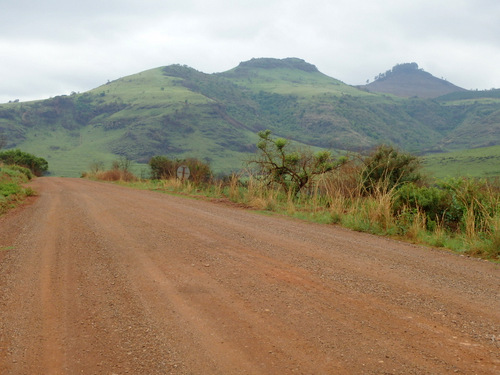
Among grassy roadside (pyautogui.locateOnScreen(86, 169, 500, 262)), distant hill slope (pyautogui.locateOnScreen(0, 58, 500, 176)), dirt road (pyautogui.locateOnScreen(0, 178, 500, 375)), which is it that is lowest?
dirt road (pyautogui.locateOnScreen(0, 178, 500, 375))

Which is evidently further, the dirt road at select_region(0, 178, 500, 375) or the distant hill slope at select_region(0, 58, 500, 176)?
the distant hill slope at select_region(0, 58, 500, 176)

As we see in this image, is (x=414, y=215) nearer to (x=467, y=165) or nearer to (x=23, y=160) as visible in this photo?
(x=23, y=160)

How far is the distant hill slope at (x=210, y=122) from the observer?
114 meters

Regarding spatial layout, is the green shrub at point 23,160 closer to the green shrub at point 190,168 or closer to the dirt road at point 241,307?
the green shrub at point 190,168

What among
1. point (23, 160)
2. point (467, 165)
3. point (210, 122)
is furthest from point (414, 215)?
point (210, 122)

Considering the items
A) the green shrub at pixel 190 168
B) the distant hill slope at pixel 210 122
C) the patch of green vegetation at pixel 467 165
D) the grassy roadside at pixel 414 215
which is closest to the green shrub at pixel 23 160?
the green shrub at pixel 190 168

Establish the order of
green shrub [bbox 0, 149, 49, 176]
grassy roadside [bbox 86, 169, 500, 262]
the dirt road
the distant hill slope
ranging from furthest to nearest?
the distant hill slope → green shrub [bbox 0, 149, 49, 176] → grassy roadside [bbox 86, 169, 500, 262] → the dirt road

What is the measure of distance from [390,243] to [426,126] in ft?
577

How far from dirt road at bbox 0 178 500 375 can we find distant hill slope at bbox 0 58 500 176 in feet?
275

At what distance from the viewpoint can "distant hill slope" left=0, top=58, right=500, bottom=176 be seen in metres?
114

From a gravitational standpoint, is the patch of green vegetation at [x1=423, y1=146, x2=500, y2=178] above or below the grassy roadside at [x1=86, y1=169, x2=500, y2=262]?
above

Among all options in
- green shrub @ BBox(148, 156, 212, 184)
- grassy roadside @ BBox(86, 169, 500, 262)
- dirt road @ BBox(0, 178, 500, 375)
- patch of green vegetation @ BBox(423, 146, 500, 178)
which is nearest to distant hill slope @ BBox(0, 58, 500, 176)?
patch of green vegetation @ BBox(423, 146, 500, 178)

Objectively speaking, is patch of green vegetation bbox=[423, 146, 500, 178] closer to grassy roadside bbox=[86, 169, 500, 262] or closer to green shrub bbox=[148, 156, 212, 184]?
green shrub bbox=[148, 156, 212, 184]

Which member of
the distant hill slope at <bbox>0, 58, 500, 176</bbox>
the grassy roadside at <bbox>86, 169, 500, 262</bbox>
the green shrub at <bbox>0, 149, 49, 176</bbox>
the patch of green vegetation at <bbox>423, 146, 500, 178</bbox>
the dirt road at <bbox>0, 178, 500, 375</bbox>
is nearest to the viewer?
the dirt road at <bbox>0, 178, 500, 375</bbox>
